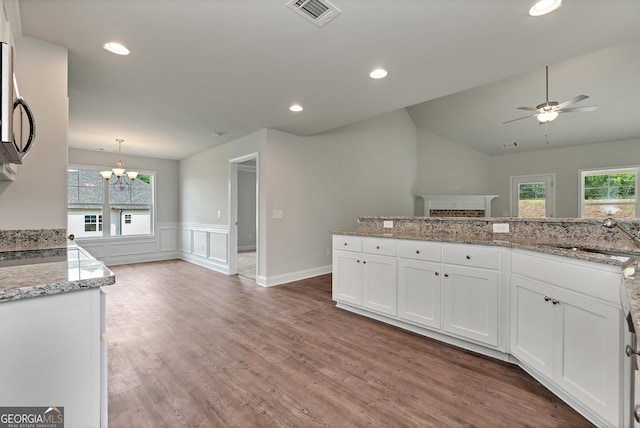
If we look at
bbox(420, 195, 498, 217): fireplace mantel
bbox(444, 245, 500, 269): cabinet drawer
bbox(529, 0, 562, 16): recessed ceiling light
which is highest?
bbox(529, 0, 562, 16): recessed ceiling light

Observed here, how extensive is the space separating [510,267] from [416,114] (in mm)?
6164

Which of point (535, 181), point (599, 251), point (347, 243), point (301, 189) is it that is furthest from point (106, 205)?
point (535, 181)

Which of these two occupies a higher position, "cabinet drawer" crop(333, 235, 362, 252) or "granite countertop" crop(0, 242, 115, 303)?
"granite countertop" crop(0, 242, 115, 303)

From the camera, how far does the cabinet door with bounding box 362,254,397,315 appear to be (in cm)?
287

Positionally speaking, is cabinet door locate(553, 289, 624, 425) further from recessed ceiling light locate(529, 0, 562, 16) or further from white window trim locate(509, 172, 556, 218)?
white window trim locate(509, 172, 556, 218)

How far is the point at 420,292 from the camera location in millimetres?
2654

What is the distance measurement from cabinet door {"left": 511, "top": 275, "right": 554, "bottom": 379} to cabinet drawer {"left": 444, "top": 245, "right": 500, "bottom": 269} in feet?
0.60

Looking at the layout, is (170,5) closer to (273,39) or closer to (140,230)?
(273,39)

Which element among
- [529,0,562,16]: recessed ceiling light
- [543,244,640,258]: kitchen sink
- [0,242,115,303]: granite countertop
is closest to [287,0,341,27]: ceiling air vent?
[529,0,562,16]: recessed ceiling light

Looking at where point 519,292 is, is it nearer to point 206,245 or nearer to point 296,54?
point 296,54

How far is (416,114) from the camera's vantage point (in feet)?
24.3

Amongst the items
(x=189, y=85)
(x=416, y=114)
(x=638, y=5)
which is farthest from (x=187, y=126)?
(x=416, y=114)

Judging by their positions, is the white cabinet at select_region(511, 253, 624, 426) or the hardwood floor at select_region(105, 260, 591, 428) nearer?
the white cabinet at select_region(511, 253, 624, 426)

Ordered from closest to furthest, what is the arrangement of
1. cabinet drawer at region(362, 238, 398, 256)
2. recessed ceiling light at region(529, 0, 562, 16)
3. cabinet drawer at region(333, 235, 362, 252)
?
recessed ceiling light at region(529, 0, 562, 16)
cabinet drawer at region(362, 238, 398, 256)
cabinet drawer at region(333, 235, 362, 252)
